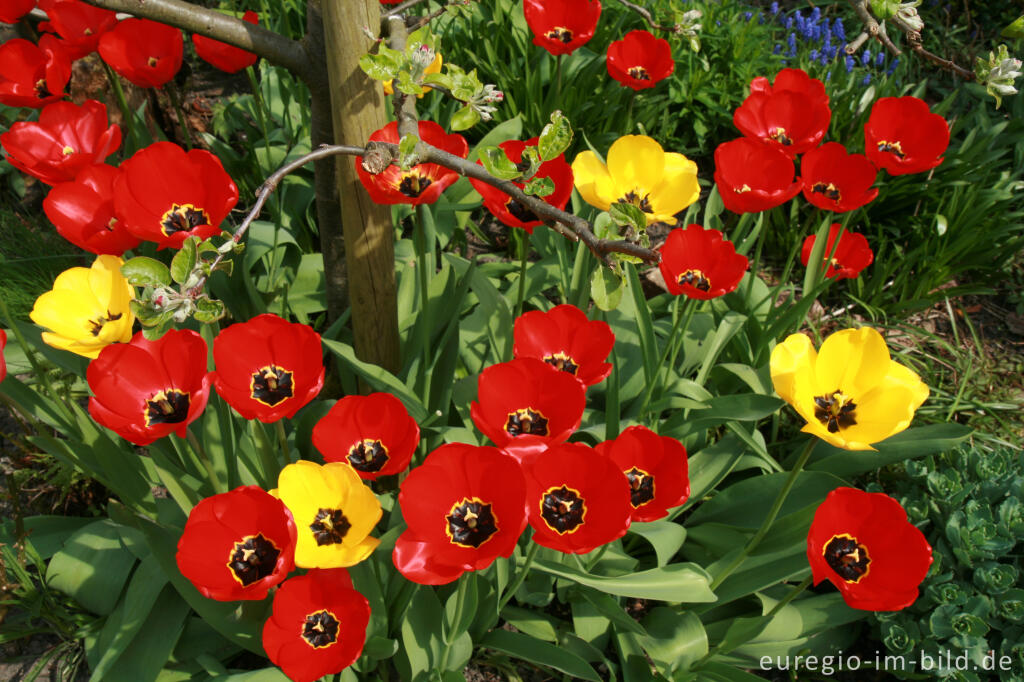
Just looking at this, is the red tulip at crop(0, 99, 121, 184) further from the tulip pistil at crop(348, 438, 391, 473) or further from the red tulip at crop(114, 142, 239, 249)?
the tulip pistil at crop(348, 438, 391, 473)

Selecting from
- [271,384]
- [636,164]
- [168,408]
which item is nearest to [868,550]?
[636,164]

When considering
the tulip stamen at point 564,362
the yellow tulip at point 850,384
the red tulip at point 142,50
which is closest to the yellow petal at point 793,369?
the yellow tulip at point 850,384

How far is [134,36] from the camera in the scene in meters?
1.84

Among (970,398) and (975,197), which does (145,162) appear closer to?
(970,398)

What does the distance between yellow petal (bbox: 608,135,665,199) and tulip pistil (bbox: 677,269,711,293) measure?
242 mm

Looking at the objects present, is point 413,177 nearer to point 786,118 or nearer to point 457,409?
point 457,409

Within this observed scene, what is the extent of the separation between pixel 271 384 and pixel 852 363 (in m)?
1.08

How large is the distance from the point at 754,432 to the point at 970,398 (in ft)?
3.52

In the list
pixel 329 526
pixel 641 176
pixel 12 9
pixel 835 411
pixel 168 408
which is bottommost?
pixel 329 526

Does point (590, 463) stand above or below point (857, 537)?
above

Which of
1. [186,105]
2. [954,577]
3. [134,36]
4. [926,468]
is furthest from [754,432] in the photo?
[186,105]

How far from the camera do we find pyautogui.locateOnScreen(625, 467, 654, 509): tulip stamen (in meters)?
1.44

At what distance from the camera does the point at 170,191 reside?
4.94 ft

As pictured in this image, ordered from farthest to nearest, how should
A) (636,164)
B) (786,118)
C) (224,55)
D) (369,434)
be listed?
(224,55) → (786,118) → (636,164) → (369,434)
